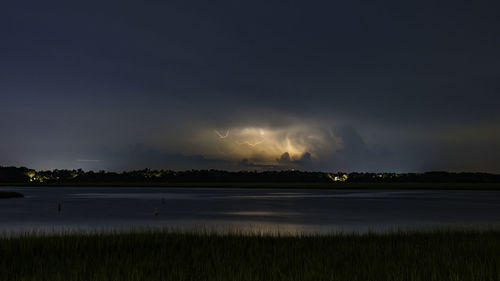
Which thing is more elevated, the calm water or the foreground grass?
the foreground grass

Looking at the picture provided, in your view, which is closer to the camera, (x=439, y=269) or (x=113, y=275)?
(x=113, y=275)

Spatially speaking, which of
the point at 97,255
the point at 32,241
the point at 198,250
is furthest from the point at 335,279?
the point at 32,241

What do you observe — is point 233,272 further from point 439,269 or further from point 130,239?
point 130,239

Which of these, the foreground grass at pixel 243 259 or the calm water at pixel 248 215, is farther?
the calm water at pixel 248 215

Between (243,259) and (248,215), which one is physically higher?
(243,259)

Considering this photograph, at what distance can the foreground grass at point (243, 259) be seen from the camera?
47.0 feet

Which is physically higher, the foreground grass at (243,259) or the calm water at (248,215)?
the foreground grass at (243,259)

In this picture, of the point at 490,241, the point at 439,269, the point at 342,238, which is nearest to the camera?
the point at 439,269

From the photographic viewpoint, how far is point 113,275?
14.1m

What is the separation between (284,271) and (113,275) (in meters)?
5.66

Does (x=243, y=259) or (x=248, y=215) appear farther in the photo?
(x=248, y=215)

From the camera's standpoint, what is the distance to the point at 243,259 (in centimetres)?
1784

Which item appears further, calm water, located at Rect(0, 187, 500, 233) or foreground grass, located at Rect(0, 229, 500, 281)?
calm water, located at Rect(0, 187, 500, 233)

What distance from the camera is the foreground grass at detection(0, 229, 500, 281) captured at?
14328 mm
